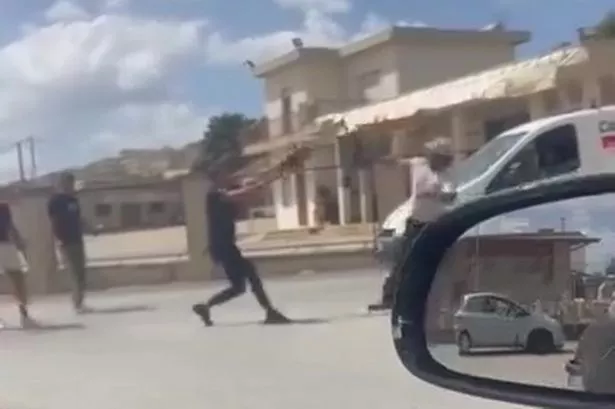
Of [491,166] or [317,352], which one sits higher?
[491,166]

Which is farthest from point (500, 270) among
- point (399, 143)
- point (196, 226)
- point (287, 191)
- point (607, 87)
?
point (607, 87)

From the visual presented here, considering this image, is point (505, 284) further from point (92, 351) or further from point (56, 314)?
point (56, 314)

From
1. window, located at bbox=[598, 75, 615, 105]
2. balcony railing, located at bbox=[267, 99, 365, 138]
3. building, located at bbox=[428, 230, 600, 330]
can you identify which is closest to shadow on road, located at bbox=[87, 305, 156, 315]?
building, located at bbox=[428, 230, 600, 330]

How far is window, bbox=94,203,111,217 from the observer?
297 inches

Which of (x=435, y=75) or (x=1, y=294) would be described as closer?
(x=1, y=294)

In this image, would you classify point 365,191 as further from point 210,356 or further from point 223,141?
point 210,356

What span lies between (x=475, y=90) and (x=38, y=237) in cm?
759

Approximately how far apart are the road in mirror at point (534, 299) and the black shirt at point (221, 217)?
3.69 m

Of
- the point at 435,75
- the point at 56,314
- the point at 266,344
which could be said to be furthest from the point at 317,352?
the point at 435,75

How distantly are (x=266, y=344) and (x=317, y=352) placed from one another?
307mm

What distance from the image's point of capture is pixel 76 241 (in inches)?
299

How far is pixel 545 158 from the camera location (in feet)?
29.8

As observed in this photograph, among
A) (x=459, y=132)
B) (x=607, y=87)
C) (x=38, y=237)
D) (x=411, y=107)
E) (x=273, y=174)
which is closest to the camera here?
(x=38, y=237)

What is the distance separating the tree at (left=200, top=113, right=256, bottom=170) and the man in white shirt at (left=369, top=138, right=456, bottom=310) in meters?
1.04
